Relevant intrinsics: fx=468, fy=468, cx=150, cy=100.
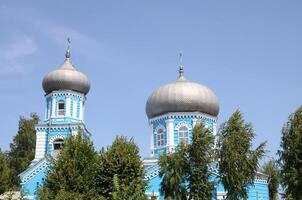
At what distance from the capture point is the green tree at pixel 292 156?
22031 mm

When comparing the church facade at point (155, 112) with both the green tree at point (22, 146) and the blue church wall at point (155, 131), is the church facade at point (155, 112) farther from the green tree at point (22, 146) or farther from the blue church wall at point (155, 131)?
the green tree at point (22, 146)

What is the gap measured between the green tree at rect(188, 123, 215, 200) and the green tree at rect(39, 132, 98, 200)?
15.3ft

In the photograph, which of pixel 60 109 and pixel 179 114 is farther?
pixel 60 109

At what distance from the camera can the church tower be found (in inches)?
1181

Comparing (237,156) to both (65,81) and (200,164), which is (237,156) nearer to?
(200,164)

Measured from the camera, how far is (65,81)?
30.7 meters

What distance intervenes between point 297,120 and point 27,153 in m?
27.3

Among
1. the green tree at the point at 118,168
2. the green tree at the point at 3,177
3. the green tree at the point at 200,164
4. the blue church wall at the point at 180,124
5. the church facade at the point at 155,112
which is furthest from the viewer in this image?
the green tree at the point at 3,177

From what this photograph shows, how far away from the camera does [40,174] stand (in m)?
28.7

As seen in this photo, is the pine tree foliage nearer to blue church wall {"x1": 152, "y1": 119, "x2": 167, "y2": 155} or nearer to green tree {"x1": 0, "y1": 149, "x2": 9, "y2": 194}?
blue church wall {"x1": 152, "y1": 119, "x2": 167, "y2": 155}

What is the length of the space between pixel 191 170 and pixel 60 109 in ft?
39.9

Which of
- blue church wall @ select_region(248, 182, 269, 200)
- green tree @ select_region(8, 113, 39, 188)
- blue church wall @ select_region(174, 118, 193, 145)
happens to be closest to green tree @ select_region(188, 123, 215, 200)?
blue church wall @ select_region(174, 118, 193, 145)

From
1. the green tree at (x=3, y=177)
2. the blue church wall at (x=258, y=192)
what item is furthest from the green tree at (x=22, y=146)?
the blue church wall at (x=258, y=192)

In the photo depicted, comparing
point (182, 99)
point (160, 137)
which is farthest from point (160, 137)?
point (182, 99)
